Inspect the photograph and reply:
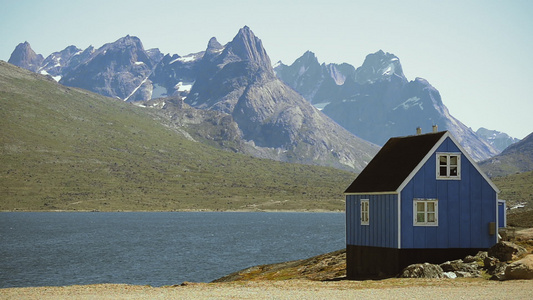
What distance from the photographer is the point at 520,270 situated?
39500 mm

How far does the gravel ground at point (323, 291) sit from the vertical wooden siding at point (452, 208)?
5.13m

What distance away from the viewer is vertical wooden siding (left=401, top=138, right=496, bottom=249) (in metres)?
45.6

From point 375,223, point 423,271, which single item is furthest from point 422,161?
point 423,271

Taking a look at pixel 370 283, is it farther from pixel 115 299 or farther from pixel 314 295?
pixel 115 299

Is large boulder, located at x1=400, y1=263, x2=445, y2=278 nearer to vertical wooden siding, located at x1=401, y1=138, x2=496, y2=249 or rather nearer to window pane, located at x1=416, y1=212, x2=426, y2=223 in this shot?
vertical wooden siding, located at x1=401, y1=138, x2=496, y2=249

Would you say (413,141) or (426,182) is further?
(413,141)

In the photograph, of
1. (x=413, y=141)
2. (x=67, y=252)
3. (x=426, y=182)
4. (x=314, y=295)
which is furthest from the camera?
(x=67, y=252)

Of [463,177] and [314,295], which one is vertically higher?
[463,177]

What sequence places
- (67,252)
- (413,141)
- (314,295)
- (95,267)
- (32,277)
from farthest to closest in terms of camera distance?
(67,252)
(95,267)
(32,277)
(413,141)
(314,295)

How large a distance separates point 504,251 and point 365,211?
9173 millimetres

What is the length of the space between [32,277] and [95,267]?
15124mm

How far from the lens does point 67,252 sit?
125875mm

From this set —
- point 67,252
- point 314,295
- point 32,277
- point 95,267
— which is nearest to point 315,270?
point 314,295

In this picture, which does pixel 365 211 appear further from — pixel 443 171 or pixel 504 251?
pixel 504 251
